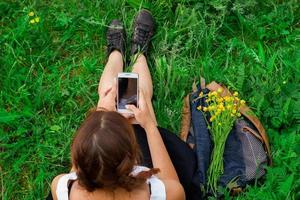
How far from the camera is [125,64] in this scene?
11.0ft

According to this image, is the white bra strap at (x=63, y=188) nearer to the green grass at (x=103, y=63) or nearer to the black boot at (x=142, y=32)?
the green grass at (x=103, y=63)

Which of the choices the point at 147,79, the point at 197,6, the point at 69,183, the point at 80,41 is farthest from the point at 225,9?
the point at 69,183

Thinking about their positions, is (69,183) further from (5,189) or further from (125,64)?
(125,64)

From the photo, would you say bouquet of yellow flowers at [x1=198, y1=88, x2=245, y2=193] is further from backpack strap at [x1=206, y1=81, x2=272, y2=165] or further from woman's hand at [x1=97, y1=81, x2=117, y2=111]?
woman's hand at [x1=97, y1=81, x2=117, y2=111]

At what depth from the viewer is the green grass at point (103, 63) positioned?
3.02 metres

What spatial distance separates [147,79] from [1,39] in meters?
1.05

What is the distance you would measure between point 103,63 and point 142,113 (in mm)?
757

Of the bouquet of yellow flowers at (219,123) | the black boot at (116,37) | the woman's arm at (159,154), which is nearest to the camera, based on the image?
the woman's arm at (159,154)

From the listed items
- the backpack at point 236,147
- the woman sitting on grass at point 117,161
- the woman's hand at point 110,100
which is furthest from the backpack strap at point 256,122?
the woman's hand at point 110,100

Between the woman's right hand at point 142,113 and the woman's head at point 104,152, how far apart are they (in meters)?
0.66

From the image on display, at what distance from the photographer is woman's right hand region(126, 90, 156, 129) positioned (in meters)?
2.76

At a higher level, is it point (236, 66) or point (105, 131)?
point (236, 66)

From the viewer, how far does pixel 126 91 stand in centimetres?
289

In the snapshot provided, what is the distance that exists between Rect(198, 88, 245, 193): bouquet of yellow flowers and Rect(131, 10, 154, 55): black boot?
709 millimetres
